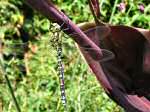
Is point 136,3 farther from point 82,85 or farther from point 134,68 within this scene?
point 134,68

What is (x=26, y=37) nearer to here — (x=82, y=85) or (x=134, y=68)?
(x=82, y=85)

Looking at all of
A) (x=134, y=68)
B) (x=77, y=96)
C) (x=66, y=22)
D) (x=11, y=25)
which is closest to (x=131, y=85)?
(x=134, y=68)

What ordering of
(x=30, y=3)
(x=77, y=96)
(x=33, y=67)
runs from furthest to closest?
1. (x=33, y=67)
2. (x=77, y=96)
3. (x=30, y=3)

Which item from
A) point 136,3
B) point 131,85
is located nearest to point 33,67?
point 136,3

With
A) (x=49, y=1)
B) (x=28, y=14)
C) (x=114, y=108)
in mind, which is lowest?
(x=114, y=108)

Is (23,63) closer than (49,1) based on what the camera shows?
No

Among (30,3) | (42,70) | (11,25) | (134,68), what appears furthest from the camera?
(11,25)

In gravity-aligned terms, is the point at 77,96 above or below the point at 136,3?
below
